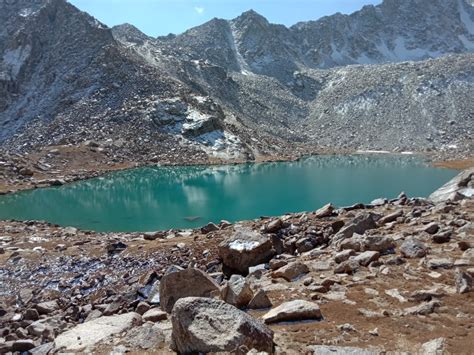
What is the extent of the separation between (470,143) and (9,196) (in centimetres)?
10475

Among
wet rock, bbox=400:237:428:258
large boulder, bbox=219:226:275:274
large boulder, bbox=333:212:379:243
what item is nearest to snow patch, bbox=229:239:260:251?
large boulder, bbox=219:226:275:274

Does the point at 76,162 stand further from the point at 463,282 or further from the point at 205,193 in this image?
the point at 463,282

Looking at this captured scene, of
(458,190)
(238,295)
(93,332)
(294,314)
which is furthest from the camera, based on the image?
(458,190)

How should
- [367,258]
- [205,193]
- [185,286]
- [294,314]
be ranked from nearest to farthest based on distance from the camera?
[294,314]
[185,286]
[367,258]
[205,193]

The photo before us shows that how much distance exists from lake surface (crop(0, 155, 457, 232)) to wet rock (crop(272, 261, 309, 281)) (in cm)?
2700

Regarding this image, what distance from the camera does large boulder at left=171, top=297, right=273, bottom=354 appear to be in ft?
28.3

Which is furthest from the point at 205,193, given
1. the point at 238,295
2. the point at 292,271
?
the point at 238,295

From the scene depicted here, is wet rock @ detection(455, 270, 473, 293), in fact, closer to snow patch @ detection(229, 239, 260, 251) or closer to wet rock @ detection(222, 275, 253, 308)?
wet rock @ detection(222, 275, 253, 308)

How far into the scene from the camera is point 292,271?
14102 millimetres

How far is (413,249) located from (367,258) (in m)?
1.66

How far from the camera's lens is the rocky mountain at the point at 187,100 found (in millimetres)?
93938

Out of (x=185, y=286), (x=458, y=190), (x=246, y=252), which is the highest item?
(x=458, y=190)

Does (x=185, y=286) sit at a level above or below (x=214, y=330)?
below

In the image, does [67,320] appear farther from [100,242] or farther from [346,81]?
[346,81]
